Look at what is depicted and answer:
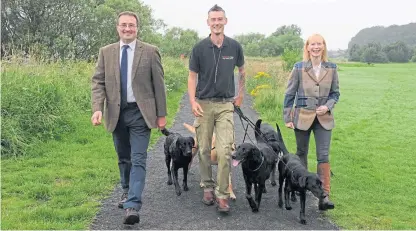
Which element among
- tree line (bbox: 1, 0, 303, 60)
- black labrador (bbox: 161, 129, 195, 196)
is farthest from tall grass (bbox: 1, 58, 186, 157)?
tree line (bbox: 1, 0, 303, 60)

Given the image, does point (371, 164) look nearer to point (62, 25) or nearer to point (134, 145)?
point (134, 145)

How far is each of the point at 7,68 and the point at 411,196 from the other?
880cm

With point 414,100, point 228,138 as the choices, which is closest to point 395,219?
point 228,138

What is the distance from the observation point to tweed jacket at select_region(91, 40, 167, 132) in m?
4.80

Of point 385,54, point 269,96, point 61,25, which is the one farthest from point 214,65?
point 385,54

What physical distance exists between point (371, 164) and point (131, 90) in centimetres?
561

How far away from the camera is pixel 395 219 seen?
17.6 ft

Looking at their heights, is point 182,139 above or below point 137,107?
below

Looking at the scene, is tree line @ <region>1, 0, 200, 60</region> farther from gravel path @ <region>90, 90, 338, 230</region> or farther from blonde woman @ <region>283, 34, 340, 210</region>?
blonde woman @ <region>283, 34, 340, 210</region>

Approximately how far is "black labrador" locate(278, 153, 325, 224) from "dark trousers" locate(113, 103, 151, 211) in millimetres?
1726

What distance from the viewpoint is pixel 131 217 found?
4512 mm

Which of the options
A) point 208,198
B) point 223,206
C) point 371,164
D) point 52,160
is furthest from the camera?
point 371,164

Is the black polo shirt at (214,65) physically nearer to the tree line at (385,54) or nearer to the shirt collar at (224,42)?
the shirt collar at (224,42)

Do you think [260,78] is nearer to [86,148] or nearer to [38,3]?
[38,3]
